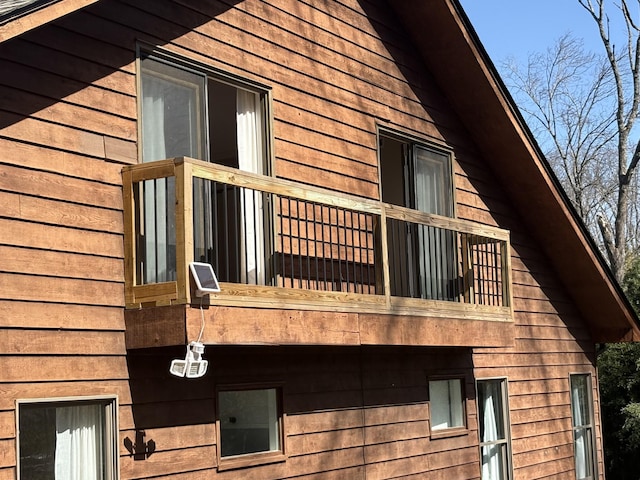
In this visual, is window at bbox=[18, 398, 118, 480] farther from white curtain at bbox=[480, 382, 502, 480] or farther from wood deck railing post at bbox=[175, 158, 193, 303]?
white curtain at bbox=[480, 382, 502, 480]

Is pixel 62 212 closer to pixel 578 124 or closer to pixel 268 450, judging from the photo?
pixel 268 450

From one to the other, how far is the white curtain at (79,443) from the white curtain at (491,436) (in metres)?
6.38

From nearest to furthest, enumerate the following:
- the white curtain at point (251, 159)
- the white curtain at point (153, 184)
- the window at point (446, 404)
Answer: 1. the white curtain at point (153, 184)
2. the white curtain at point (251, 159)
3. the window at point (446, 404)

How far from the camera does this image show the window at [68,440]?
20.7ft

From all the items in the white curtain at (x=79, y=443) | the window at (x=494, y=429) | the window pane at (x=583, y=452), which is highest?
the white curtain at (x=79, y=443)

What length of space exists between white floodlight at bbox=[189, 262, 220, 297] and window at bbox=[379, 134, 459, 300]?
3.87 meters

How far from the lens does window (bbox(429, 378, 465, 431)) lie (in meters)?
11.2

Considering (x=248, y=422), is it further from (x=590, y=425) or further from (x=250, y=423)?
(x=590, y=425)

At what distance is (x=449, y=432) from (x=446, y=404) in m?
0.37

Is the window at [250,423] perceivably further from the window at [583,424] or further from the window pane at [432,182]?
the window at [583,424]

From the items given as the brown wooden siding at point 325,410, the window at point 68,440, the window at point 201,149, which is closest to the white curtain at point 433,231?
the brown wooden siding at point 325,410

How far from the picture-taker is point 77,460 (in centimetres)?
663

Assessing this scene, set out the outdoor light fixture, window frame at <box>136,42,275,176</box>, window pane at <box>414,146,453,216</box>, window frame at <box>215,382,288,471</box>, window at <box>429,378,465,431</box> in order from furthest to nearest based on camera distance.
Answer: window pane at <box>414,146,453,216</box> → window at <box>429,378,465,431</box> → window frame at <box>215,382,288,471</box> → window frame at <box>136,42,275,176</box> → the outdoor light fixture

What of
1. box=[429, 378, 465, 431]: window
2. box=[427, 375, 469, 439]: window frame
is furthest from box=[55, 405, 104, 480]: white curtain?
box=[429, 378, 465, 431]: window
